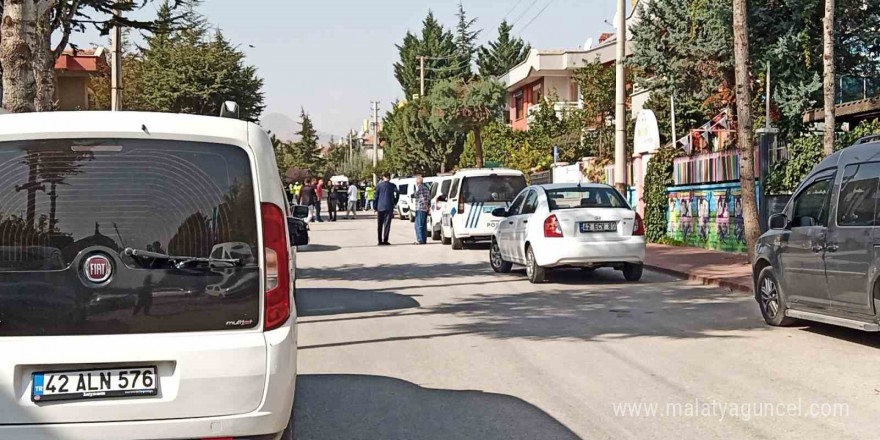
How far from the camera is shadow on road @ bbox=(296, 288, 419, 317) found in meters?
12.2

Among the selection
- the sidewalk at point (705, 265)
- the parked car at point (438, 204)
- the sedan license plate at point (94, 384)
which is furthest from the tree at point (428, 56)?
the sedan license plate at point (94, 384)

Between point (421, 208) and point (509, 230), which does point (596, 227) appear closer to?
point (509, 230)

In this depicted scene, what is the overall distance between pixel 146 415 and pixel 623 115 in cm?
1935

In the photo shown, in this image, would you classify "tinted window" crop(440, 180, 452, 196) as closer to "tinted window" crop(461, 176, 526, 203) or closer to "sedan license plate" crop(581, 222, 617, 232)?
"tinted window" crop(461, 176, 526, 203)

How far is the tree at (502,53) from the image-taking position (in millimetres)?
97062

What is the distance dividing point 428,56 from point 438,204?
6517 centimetres

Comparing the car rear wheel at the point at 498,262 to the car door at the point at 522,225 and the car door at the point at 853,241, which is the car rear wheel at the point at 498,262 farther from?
the car door at the point at 853,241

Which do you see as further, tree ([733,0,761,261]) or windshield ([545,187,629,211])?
tree ([733,0,761,261])

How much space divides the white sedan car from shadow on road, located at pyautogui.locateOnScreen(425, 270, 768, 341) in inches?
15.2

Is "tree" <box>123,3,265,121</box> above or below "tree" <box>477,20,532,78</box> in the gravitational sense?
below

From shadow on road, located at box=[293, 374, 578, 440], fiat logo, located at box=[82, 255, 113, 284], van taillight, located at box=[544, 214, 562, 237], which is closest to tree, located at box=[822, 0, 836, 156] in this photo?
van taillight, located at box=[544, 214, 562, 237]

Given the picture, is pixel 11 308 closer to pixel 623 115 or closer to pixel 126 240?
pixel 126 240

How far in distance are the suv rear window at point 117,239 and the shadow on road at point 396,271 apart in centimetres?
1189

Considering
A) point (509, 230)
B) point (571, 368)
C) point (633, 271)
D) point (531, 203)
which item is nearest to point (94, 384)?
point (571, 368)
